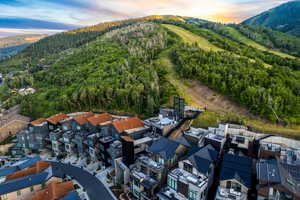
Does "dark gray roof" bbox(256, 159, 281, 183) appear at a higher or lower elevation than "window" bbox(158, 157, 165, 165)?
higher

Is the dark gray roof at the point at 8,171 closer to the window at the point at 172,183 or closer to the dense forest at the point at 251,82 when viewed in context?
the window at the point at 172,183

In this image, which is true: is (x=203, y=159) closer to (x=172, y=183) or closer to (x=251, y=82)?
(x=172, y=183)

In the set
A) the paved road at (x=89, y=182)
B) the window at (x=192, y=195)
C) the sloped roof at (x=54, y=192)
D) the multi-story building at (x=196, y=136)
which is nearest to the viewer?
the window at (x=192, y=195)

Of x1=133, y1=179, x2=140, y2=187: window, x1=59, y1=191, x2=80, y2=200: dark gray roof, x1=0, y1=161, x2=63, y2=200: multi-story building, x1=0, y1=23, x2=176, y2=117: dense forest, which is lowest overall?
x1=0, y1=161, x2=63, y2=200: multi-story building

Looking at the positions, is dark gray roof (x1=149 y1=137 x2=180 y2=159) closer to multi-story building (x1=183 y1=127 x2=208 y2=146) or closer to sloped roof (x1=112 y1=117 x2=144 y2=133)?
multi-story building (x1=183 y1=127 x2=208 y2=146)

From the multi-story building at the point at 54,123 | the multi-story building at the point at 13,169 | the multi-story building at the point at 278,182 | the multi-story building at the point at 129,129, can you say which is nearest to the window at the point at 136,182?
the multi-story building at the point at 129,129

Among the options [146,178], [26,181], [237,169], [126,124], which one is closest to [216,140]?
[237,169]

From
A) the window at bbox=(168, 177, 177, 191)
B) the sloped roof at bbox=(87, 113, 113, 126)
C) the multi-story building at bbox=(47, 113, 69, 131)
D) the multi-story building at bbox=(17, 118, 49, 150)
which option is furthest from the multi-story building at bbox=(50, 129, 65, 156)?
the window at bbox=(168, 177, 177, 191)

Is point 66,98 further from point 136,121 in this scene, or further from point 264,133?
point 264,133
